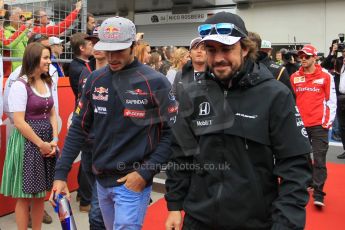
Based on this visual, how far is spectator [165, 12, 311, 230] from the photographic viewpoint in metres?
1.80

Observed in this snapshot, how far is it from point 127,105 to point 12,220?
8.23 feet

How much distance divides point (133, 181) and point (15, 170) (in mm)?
1648

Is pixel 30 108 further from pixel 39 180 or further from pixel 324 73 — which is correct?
pixel 324 73

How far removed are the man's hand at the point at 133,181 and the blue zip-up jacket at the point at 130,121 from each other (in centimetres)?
3

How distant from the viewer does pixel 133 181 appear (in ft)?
8.27

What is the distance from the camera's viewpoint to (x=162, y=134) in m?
2.70

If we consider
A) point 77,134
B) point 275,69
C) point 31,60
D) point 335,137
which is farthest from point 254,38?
point 335,137

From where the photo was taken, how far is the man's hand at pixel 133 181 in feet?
8.27

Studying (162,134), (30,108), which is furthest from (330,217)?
(30,108)

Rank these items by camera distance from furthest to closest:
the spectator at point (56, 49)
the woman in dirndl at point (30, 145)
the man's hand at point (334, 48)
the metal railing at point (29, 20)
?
the man's hand at point (334, 48) < the spectator at point (56, 49) < the metal railing at point (29, 20) < the woman in dirndl at point (30, 145)

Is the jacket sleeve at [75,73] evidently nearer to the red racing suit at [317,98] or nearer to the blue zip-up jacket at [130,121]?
the blue zip-up jacket at [130,121]

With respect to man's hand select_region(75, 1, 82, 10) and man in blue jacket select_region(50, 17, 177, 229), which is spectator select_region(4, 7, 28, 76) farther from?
man in blue jacket select_region(50, 17, 177, 229)

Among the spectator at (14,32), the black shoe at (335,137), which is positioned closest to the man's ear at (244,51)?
the spectator at (14,32)

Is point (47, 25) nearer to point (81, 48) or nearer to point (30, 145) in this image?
point (81, 48)
